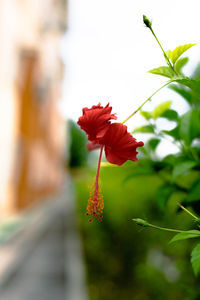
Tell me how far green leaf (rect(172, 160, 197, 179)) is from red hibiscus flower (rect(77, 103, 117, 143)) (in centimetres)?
23

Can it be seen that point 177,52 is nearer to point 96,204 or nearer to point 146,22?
point 146,22

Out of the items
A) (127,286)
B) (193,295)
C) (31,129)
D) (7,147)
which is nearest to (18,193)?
(7,147)

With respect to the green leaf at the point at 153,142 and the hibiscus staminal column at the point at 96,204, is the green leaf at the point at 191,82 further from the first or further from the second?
the green leaf at the point at 153,142

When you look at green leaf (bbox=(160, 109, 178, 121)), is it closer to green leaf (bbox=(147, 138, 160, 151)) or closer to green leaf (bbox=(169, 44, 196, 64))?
green leaf (bbox=(147, 138, 160, 151))

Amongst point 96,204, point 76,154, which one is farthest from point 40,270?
point 76,154

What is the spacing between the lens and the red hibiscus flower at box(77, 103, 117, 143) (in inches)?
15.4

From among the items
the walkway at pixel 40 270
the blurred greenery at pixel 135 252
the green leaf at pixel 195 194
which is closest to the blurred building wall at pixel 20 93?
the walkway at pixel 40 270

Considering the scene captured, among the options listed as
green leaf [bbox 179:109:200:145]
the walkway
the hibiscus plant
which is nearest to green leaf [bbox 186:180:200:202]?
the hibiscus plant

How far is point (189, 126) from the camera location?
0.64 metres

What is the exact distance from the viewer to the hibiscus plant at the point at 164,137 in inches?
15.4

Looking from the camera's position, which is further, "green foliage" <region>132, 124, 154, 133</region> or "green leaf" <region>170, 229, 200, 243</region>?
"green foliage" <region>132, 124, 154, 133</region>

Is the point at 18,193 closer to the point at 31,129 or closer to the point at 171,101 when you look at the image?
the point at 31,129

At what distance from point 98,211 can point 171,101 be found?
35 centimetres

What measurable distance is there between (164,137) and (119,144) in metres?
0.35
